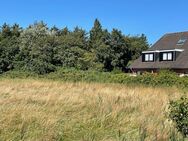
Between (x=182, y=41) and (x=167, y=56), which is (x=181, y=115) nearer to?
(x=167, y=56)

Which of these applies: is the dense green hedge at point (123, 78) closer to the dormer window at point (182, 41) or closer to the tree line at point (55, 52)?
the tree line at point (55, 52)

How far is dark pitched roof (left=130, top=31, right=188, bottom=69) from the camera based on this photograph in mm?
50119

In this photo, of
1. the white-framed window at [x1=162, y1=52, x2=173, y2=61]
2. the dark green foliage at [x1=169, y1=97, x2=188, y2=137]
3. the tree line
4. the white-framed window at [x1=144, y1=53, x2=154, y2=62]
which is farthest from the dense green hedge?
the dark green foliage at [x1=169, y1=97, x2=188, y2=137]

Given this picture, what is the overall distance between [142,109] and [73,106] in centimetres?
203

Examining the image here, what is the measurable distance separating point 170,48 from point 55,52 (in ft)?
47.0

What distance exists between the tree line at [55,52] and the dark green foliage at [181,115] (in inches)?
1613

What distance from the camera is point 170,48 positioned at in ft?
176

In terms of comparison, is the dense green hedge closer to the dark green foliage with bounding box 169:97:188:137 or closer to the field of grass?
the field of grass

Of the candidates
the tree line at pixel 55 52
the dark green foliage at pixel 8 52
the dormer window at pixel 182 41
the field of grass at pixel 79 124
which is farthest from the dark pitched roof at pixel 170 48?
the field of grass at pixel 79 124

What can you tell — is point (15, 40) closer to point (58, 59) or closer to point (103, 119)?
point (58, 59)

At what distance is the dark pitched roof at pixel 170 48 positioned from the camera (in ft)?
164

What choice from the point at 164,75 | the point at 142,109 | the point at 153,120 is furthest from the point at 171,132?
the point at 164,75

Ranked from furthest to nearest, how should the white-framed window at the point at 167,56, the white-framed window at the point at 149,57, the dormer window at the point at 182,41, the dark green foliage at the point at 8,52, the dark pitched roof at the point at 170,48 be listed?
the white-framed window at the point at 149,57 < the dormer window at the point at 182,41 < the dark green foliage at the point at 8,52 < the white-framed window at the point at 167,56 < the dark pitched roof at the point at 170,48

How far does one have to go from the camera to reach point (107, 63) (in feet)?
204
